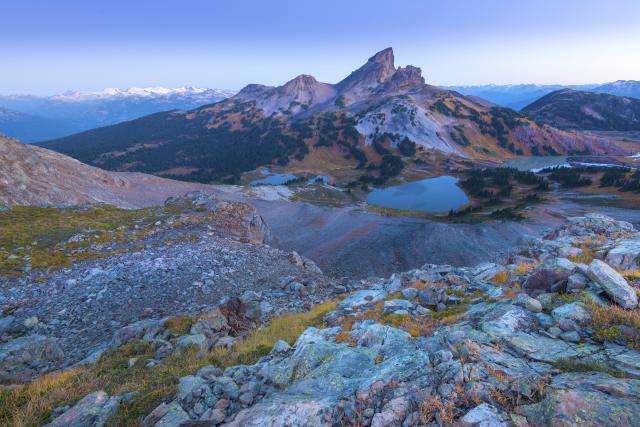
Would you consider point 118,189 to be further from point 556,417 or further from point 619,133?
point 619,133

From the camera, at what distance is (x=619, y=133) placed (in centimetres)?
19625

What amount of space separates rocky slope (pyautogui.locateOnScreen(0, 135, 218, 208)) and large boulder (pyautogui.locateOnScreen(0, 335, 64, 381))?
116 feet

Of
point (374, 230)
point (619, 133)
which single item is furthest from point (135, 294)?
point (619, 133)

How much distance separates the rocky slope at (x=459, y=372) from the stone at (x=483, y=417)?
0.02 metres

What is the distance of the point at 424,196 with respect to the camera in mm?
100625

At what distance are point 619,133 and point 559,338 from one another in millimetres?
262721

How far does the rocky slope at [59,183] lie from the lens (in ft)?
144

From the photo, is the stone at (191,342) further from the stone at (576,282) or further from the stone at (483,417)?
the stone at (576,282)

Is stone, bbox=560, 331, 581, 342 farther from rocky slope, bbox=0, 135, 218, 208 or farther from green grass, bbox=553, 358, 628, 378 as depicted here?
rocky slope, bbox=0, 135, 218, 208

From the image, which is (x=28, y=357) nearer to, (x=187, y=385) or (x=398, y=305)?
(x=187, y=385)

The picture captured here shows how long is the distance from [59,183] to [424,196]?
88.8 m

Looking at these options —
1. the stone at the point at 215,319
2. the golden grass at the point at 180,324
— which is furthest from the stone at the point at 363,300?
the golden grass at the point at 180,324

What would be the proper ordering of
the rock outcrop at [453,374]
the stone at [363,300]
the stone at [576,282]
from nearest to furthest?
the rock outcrop at [453,374] < the stone at [576,282] < the stone at [363,300]

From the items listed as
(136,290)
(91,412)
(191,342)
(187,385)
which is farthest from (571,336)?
(136,290)
